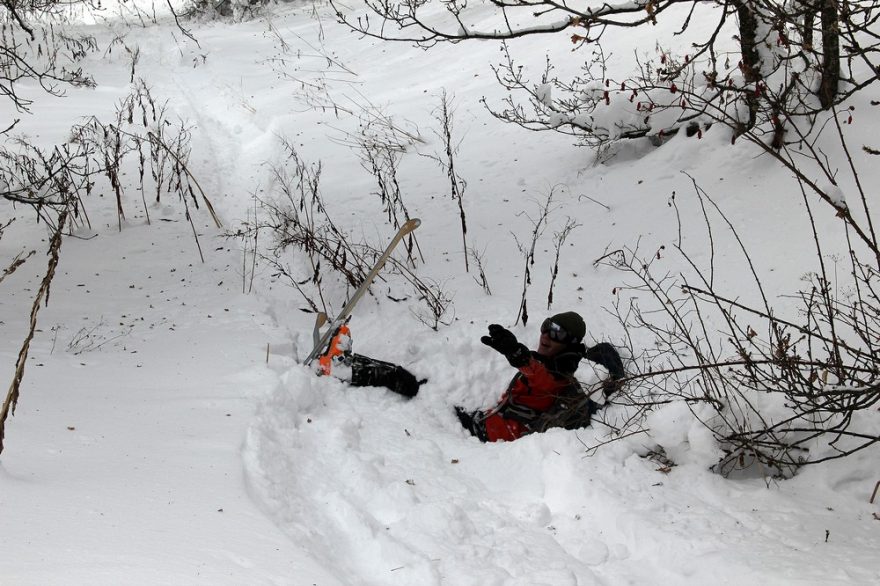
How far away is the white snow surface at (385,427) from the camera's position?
2.28m

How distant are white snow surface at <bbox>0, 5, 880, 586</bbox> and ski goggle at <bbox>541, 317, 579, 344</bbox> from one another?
1.28ft

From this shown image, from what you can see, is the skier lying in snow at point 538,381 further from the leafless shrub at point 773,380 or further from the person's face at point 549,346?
the leafless shrub at point 773,380

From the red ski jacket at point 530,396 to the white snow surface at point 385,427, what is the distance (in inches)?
10.1

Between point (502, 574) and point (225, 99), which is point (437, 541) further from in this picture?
point (225, 99)

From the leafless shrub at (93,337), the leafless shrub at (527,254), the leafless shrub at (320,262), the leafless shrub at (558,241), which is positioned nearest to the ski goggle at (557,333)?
the leafless shrub at (527,254)

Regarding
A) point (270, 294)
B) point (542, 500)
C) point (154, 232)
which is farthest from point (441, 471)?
point (154, 232)

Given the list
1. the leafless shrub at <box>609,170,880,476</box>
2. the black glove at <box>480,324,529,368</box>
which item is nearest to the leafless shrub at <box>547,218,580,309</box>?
the leafless shrub at <box>609,170,880,476</box>

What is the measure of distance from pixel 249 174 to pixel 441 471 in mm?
5321

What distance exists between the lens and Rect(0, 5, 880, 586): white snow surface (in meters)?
2.28

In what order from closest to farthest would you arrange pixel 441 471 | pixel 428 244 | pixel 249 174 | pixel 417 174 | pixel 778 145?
pixel 441 471
pixel 778 145
pixel 428 244
pixel 417 174
pixel 249 174

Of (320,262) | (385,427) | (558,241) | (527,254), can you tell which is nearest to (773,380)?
(385,427)

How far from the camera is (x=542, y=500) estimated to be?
9.71ft

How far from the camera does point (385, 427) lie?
145 inches

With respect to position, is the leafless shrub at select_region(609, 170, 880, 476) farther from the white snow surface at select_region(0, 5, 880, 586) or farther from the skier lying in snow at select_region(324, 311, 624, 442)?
the skier lying in snow at select_region(324, 311, 624, 442)
